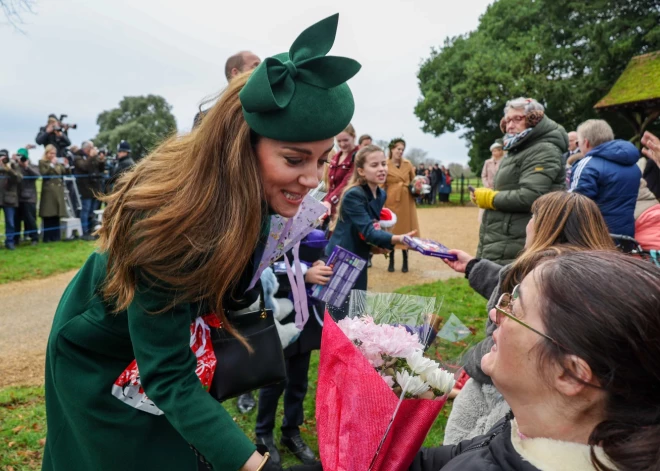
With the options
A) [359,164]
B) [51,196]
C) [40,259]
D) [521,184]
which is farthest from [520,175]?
[51,196]

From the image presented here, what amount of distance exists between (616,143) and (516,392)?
4.39 meters

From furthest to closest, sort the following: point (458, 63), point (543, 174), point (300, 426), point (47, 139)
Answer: point (458, 63)
point (47, 139)
point (543, 174)
point (300, 426)

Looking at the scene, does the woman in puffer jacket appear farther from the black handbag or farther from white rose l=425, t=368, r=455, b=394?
the black handbag

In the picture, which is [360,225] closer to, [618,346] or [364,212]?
[364,212]

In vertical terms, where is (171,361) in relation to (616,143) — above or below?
below

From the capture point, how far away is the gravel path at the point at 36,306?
5.18 metres

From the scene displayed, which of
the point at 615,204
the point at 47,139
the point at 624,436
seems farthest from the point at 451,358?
the point at 47,139

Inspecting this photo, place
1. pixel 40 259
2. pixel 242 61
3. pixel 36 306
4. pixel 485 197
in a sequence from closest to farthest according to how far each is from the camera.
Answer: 1. pixel 242 61
2. pixel 485 197
3. pixel 36 306
4. pixel 40 259

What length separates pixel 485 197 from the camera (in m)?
5.21

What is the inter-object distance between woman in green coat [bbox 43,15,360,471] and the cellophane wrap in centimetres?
3

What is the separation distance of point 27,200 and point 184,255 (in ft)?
38.7

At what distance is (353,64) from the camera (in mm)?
1508

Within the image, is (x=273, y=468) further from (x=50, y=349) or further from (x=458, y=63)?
(x=458, y=63)

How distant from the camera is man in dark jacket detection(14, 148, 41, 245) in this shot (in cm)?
1148
